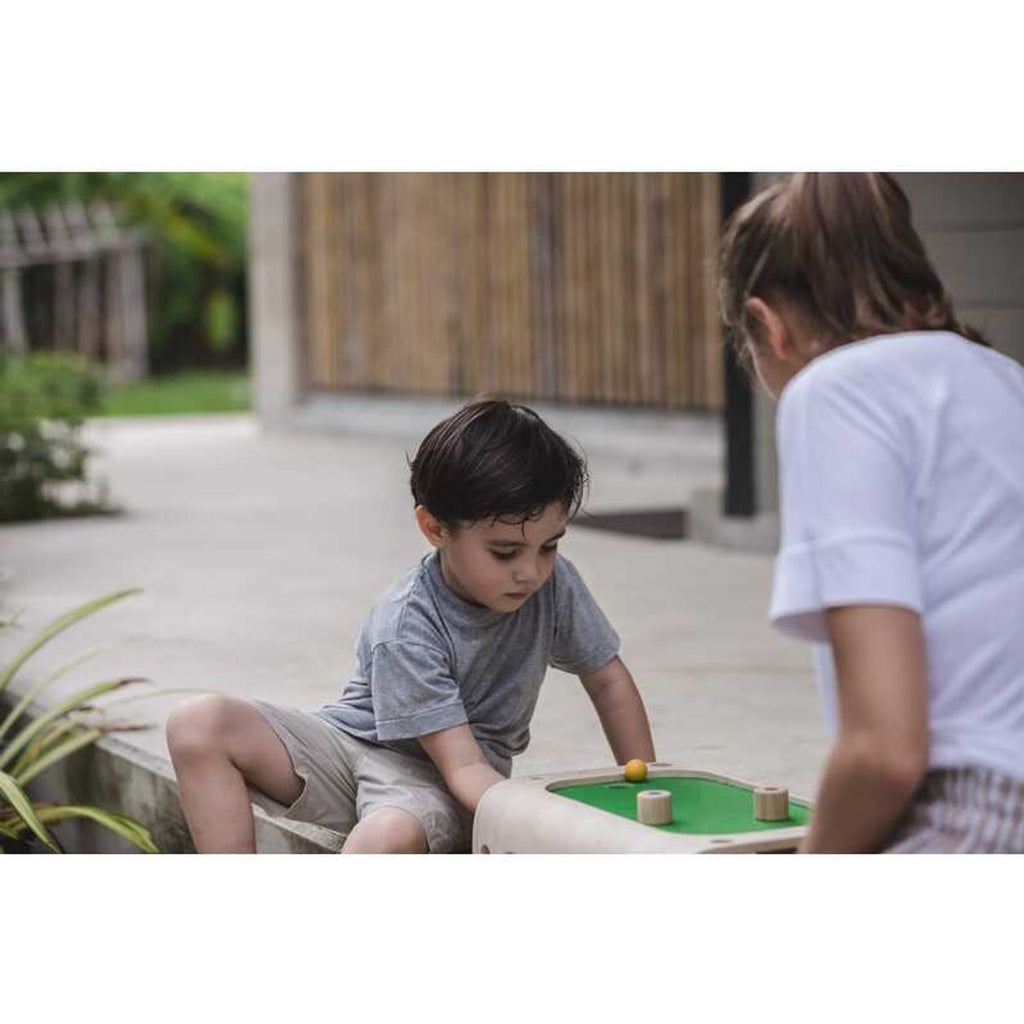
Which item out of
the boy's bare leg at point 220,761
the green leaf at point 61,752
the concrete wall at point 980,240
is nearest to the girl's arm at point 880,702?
the boy's bare leg at point 220,761

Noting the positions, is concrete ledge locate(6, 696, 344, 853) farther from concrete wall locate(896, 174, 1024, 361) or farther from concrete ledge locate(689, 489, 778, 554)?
concrete ledge locate(689, 489, 778, 554)

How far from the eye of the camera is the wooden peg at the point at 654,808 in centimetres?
233

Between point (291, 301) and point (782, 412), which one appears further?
point (291, 301)

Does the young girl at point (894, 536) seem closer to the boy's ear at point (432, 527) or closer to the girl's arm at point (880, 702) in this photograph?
the girl's arm at point (880, 702)

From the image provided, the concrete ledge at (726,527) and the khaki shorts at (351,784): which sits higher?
the khaki shorts at (351,784)

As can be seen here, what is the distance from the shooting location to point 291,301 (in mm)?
13969

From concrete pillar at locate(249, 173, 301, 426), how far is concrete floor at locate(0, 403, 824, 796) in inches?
118

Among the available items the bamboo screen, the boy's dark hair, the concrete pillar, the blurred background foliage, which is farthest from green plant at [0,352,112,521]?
the blurred background foliage

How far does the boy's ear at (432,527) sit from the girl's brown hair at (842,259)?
90 cm

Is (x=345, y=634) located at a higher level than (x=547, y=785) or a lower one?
lower

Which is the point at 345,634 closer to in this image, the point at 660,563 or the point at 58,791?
the point at 58,791

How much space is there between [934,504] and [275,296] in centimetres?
1268
